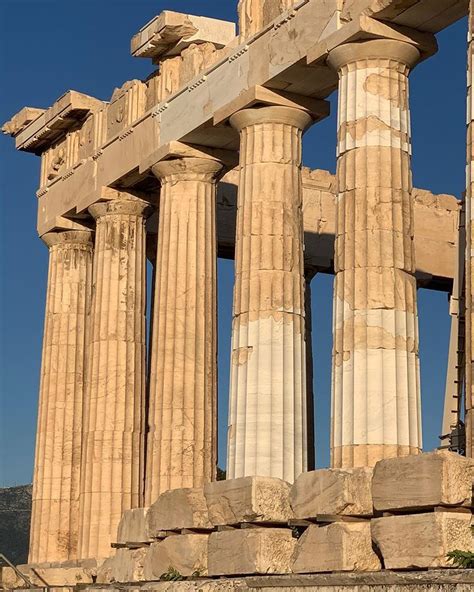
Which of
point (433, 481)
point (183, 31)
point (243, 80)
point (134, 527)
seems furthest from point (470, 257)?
point (183, 31)

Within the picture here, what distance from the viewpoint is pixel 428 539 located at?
64.6ft

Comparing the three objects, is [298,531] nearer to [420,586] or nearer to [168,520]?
[168,520]

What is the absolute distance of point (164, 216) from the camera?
3531cm

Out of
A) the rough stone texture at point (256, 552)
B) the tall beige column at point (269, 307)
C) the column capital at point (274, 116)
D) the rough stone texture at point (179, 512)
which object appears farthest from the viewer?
the column capital at point (274, 116)

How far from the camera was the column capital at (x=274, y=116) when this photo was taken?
31312mm

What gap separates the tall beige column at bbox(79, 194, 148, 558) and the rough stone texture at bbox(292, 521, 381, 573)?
14.8m

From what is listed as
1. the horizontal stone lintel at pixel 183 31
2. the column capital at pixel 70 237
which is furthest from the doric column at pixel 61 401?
the horizontal stone lintel at pixel 183 31

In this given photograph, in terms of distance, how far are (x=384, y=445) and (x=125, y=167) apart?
14.7m

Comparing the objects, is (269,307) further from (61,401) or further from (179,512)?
(61,401)

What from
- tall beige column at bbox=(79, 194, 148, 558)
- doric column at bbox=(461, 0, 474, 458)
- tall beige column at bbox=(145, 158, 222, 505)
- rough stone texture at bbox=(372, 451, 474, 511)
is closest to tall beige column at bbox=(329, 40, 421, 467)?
doric column at bbox=(461, 0, 474, 458)

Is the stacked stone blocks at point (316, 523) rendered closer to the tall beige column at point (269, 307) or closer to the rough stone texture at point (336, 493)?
the rough stone texture at point (336, 493)

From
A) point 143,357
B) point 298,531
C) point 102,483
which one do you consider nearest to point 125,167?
point 143,357

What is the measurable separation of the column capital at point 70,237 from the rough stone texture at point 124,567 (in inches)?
575

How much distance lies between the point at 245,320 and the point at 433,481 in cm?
1130
